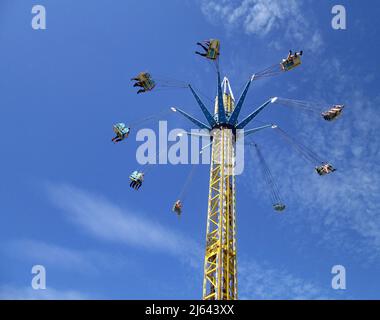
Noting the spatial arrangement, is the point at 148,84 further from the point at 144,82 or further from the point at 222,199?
the point at 222,199

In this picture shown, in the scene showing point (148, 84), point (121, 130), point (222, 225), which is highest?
point (148, 84)

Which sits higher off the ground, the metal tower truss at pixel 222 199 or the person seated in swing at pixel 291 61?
the person seated in swing at pixel 291 61

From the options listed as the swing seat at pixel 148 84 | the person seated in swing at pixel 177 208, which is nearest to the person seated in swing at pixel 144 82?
the swing seat at pixel 148 84

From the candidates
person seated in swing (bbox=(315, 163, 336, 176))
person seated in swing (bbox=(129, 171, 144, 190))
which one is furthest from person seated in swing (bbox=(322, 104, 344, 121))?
person seated in swing (bbox=(129, 171, 144, 190))

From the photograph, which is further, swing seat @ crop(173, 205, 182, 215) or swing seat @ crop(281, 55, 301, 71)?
swing seat @ crop(173, 205, 182, 215)

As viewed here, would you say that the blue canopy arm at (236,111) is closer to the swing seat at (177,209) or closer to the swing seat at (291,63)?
the swing seat at (291,63)

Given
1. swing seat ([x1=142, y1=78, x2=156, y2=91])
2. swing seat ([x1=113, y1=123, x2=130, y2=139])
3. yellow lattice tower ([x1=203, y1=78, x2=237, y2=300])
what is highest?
swing seat ([x1=142, y1=78, x2=156, y2=91])

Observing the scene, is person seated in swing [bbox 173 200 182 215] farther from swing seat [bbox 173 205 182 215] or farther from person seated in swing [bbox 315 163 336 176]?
person seated in swing [bbox 315 163 336 176]

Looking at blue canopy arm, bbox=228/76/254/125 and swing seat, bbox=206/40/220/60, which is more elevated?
swing seat, bbox=206/40/220/60

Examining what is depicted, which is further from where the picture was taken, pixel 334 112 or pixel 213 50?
Result: pixel 334 112

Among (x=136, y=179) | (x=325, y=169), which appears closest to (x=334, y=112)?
(x=325, y=169)
